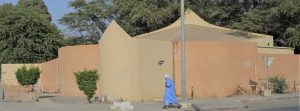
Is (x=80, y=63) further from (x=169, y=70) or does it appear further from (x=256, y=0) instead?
(x=256, y=0)

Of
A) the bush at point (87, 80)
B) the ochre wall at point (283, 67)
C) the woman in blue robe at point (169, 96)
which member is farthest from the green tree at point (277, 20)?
the woman in blue robe at point (169, 96)

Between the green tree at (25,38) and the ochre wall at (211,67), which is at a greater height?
the green tree at (25,38)

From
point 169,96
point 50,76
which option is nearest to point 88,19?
point 50,76

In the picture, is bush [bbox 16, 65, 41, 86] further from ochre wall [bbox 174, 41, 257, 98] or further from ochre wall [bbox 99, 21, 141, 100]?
ochre wall [bbox 174, 41, 257, 98]

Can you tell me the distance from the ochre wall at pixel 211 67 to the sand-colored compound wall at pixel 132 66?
1.21 metres

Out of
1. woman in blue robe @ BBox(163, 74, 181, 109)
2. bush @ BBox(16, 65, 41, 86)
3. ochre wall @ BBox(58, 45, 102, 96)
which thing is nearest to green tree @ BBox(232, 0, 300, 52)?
ochre wall @ BBox(58, 45, 102, 96)

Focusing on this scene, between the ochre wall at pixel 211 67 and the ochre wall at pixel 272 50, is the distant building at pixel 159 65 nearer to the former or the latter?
the ochre wall at pixel 211 67

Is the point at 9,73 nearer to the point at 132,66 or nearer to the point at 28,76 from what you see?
the point at 28,76

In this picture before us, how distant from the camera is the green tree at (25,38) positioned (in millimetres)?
56219

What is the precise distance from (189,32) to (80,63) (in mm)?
10568

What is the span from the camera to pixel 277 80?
3478 centimetres

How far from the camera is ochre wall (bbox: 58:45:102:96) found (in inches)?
1361

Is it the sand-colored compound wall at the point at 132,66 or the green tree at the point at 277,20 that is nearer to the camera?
the sand-colored compound wall at the point at 132,66

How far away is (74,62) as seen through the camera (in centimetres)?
3606
